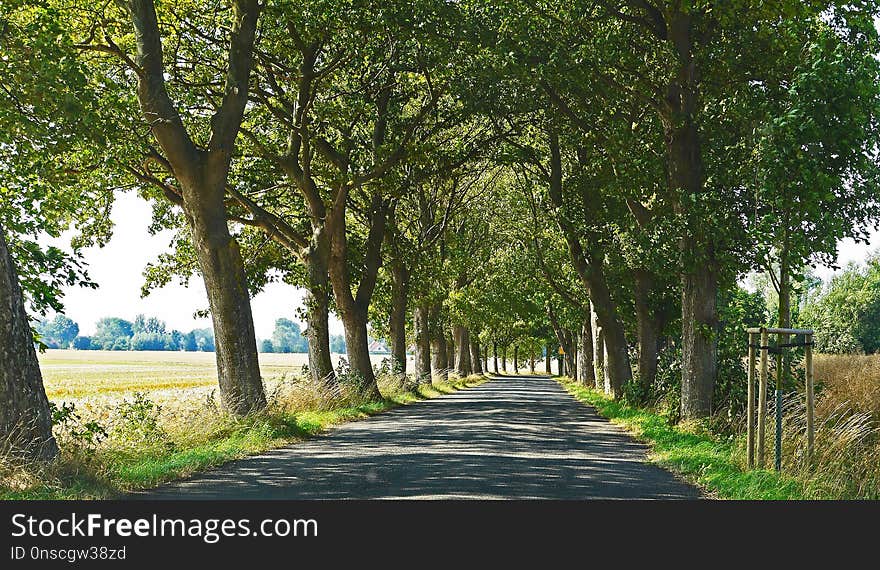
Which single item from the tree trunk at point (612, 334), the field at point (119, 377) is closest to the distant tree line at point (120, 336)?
the field at point (119, 377)

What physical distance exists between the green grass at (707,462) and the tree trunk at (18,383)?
288 inches

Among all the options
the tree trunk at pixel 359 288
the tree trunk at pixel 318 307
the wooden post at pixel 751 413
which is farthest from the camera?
the tree trunk at pixel 359 288

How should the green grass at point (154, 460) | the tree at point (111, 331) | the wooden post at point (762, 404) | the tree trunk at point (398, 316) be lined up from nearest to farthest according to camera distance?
the green grass at point (154, 460) < the wooden post at point (762, 404) < the tree trunk at point (398, 316) < the tree at point (111, 331)

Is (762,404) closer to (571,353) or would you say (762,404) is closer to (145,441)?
(145,441)

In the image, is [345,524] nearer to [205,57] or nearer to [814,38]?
[814,38]

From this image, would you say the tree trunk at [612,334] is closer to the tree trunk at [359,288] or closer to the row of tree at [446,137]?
the row of tree at [446,137]

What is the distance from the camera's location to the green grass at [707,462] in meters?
10.1

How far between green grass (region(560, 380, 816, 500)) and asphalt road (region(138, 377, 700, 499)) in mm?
317

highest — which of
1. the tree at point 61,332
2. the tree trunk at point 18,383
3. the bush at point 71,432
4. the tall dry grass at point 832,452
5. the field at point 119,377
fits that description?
the tree at point 61,332

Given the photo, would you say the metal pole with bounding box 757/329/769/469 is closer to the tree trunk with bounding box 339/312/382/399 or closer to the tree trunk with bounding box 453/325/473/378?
the tree trunk with bounding box 339/312/382/399

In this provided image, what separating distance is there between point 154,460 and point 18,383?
2435 millimetres

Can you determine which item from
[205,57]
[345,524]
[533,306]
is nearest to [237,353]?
[205,57]

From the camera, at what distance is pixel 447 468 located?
1209 centimetres

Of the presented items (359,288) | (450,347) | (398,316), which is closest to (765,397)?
(359,288)
